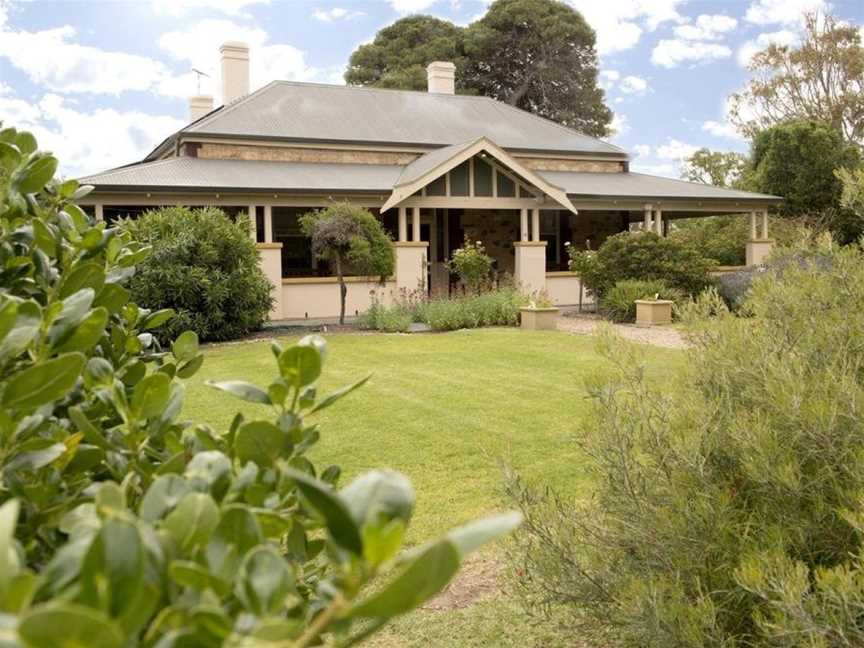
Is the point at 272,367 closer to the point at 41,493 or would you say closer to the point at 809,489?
the point at 809,489

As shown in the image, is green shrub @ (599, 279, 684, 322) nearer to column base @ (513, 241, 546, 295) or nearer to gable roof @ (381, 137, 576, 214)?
column base @ (513, 241, 546, 295)

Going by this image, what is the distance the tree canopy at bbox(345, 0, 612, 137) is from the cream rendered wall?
29.7 m

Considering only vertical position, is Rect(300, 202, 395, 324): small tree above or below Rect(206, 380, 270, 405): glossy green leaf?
above

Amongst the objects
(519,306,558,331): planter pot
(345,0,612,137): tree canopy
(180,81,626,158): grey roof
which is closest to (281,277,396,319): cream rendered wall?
(519,306,558,331): planter pot

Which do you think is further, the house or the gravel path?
the house

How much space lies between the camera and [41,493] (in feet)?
3.68

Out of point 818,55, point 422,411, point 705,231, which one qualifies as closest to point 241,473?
point 422,411

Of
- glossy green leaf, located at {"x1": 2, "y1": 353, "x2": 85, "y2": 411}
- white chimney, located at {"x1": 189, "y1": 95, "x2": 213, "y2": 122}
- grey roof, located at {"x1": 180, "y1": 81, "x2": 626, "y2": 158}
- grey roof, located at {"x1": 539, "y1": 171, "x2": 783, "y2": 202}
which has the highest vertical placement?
white chimney, located at {"x1": 189, "y1": 95, "x2": 213, "y2": 122}

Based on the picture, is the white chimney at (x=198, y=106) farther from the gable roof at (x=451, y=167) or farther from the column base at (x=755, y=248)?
the column base at (x=755, y=248)

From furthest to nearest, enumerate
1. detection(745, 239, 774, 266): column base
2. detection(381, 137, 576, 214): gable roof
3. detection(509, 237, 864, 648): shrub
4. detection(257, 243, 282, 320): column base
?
detection(745, 239, 774, 266): column base
detection(381, 137, 576, 214): gable roof
detection(257, 243, 282, 320): column base
detection(509, 237, 864, 648): shrub

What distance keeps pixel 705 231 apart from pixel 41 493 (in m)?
32.8

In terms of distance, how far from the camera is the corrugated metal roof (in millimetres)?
18125

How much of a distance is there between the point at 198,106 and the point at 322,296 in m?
12.4

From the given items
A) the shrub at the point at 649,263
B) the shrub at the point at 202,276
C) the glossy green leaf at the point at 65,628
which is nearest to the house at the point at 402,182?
the shrub at the point at 649,263
